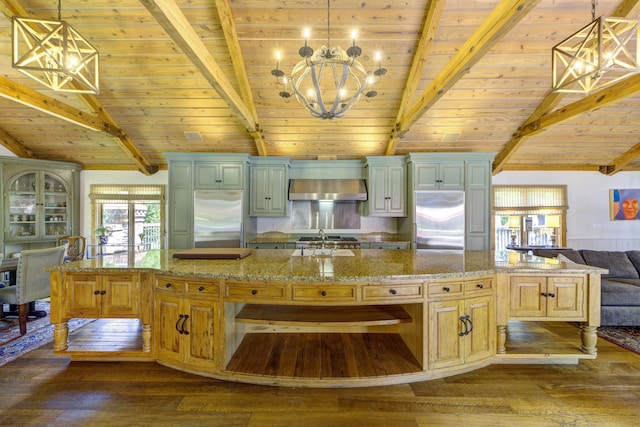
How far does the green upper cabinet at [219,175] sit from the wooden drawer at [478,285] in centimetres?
409

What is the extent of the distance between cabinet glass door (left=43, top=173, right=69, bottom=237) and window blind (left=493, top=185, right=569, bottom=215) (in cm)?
942

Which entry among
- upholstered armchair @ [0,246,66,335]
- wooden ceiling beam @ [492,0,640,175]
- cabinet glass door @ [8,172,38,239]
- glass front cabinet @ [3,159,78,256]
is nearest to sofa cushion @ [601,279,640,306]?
wooden ceiling beam @ [492,0,640,175]

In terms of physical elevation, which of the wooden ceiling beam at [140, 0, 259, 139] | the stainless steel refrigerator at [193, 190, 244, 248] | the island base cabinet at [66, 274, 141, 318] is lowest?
the island base cabinet at [66, 274, 141, 318]

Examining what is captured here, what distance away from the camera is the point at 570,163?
656 centimetres

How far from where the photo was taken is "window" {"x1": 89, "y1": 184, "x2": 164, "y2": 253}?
655cm

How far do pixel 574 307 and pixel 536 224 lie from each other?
5.03 m

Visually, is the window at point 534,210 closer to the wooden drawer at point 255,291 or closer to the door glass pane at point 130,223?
the wooden drawer at point 255,291

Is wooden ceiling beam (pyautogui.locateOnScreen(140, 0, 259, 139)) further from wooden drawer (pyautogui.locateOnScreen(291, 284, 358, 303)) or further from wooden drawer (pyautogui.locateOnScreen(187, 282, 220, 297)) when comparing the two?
wooden drawer (pyautogui.locateOnScreen(291, 284, 358, 303))

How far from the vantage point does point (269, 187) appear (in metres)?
5.54

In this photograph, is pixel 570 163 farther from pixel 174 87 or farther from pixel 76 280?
pixel 76 280

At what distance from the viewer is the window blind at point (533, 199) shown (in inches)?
259

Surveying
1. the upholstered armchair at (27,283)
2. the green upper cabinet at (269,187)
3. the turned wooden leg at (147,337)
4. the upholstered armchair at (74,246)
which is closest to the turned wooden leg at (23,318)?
the upholstered armchair at (27,283)

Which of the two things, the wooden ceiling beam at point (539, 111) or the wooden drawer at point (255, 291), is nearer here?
the wooden drawer at point (255, 291)

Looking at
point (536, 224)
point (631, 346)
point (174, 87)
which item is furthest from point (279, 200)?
point (536, 224)
